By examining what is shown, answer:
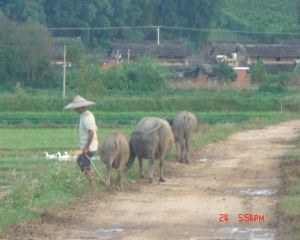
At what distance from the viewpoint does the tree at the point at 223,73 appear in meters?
72.4

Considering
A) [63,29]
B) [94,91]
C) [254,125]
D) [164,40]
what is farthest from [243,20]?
[254,125]

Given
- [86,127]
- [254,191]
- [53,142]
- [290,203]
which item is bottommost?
[53,142]

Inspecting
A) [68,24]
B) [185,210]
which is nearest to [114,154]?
[185,210]

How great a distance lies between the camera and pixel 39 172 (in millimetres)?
21109

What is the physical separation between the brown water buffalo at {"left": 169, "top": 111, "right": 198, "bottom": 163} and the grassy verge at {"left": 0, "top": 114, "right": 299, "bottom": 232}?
0.50 meters

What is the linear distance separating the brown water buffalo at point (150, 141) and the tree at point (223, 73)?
52.7m

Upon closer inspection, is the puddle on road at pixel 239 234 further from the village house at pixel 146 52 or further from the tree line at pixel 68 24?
the village house at pixel 146 52

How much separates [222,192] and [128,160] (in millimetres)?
2381

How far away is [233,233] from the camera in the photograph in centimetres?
1330

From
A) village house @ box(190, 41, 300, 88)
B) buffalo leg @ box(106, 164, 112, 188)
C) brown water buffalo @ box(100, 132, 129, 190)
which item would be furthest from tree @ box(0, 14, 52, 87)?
buffalo leg @ box(106, 164, 112, 188)

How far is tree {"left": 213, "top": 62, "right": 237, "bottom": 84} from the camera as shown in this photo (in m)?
72.4

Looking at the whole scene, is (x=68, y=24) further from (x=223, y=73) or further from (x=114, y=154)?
(x=114, y=154)

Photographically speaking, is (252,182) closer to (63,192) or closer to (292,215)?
(63,192)
